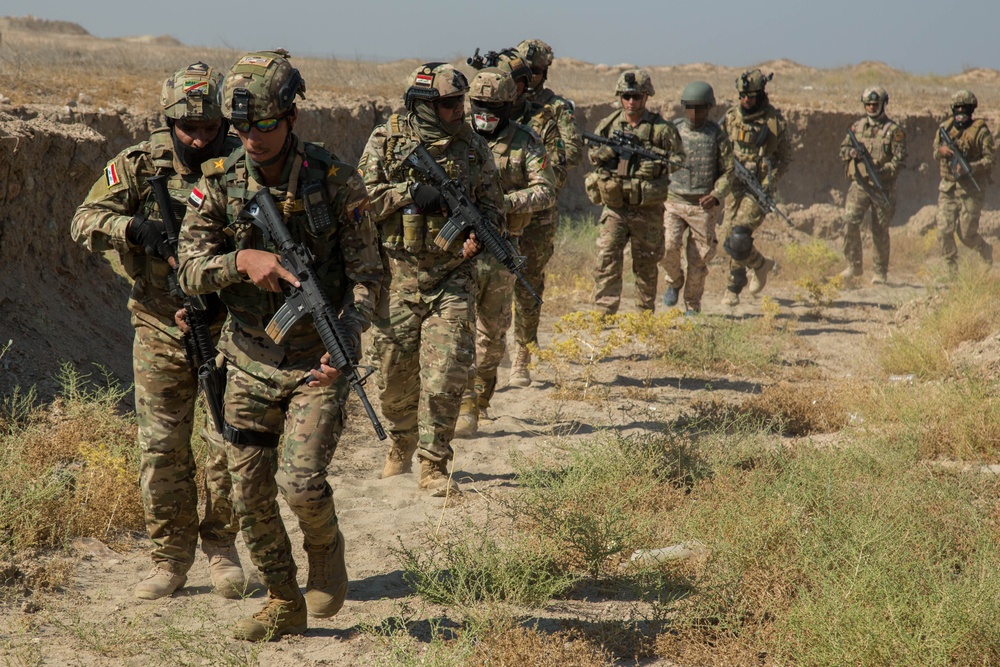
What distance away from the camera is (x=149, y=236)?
152 inches

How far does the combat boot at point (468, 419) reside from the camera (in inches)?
261

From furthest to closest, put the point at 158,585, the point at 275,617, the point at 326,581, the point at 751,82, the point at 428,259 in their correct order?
1. the point at 751,82
2. the point at 428,259
3. the point at 158,585
4. the point at 326,581
5. the point at 275,617

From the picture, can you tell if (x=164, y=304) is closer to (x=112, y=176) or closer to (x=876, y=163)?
(x=112, y=176)

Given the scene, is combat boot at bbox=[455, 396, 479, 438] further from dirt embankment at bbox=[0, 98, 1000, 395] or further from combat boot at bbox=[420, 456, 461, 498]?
dirt embankment at bbox=[0, 98, 1000, 395]

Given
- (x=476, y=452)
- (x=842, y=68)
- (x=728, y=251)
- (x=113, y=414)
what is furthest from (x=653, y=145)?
(x=842, y=68)

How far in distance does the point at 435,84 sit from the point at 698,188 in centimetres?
554

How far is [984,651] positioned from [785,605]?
734mm

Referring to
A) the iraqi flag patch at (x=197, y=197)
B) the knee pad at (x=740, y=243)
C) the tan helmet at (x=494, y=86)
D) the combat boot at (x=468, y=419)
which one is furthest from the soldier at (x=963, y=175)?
the iraqi flag patch at (x=197, y=197)

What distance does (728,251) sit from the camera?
37.5 feet

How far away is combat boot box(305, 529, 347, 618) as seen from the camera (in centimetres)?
375

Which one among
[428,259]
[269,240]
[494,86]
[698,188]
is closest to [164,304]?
[269,240]

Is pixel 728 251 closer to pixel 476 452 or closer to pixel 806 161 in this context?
pixel 476 452

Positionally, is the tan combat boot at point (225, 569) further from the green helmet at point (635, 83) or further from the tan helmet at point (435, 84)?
the green helmet at point (635, 83)

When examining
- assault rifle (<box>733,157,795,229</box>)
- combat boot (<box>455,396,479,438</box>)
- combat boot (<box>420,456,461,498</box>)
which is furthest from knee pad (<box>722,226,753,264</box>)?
combat boot (<box>420,456,461,498</box>)
